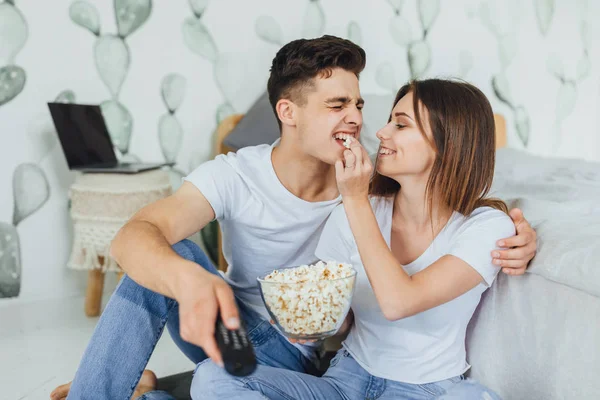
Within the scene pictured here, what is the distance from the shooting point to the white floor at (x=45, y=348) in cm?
188

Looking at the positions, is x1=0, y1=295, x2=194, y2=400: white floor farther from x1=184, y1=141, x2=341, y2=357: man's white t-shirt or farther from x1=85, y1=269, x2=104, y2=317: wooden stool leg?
x1=184, y1=141, x2=341, y2=357: man's white t-shirt

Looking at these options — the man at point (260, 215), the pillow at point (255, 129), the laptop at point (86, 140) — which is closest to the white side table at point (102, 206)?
the laptop at point (86, 140)

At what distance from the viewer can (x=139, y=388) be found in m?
1.51

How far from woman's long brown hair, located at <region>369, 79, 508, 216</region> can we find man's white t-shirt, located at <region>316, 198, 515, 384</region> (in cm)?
5

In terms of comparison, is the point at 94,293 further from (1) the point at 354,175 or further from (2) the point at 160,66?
(1) the point at 354,175

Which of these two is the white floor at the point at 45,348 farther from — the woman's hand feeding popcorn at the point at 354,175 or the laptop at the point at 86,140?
the woman's hand feeding popcorn at the point at 354,175

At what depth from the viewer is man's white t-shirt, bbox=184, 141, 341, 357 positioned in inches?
55.8

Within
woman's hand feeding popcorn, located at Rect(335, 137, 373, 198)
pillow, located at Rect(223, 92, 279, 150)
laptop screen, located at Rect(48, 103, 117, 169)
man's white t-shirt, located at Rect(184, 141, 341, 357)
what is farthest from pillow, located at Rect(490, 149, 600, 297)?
laptop screen, located at Rect(48, 103, 117, 169)

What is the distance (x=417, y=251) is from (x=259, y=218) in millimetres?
394

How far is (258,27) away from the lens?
9.24 feet

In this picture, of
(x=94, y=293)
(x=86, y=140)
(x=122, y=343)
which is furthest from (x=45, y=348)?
(x=122, y=343)

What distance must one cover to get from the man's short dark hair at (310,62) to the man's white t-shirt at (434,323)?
48 centimetres

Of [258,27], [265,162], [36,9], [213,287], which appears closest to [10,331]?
[36,9]

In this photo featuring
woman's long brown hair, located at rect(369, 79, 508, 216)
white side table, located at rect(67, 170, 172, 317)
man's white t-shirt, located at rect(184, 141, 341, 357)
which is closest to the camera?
woman's long brown hair, located at rect(369, 79, 508, 216)
